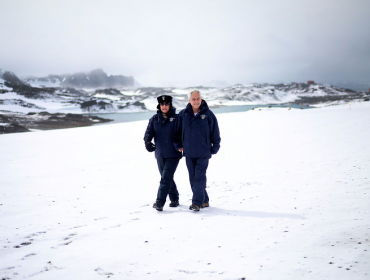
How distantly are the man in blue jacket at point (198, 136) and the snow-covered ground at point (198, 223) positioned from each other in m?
0.55

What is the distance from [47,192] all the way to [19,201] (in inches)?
33.4

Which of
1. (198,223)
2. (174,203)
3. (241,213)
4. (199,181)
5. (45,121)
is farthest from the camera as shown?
(45,121)

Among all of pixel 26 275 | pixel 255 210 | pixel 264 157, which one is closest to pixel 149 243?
pixel 26 275

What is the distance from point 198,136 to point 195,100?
65 cm

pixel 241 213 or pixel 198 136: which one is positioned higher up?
pixel 198 136

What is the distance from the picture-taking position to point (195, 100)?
4.72 metres

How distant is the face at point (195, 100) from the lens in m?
4.73

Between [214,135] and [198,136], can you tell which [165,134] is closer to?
[198,136]

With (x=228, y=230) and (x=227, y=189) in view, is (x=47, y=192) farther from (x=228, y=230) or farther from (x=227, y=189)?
(x=228, y=230)

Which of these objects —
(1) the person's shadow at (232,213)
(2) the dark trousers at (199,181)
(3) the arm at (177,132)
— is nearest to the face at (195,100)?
(3) the arm at (177,132)

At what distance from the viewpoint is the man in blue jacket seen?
4.79 meters

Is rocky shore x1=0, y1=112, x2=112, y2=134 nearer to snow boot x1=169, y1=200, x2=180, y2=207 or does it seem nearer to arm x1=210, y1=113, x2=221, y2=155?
snow boot x1=169, y1=200, x2=180, y2=207

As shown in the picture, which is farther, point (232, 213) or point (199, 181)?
point (199, 181)

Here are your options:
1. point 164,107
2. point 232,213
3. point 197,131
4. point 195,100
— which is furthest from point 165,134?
point 232,213
